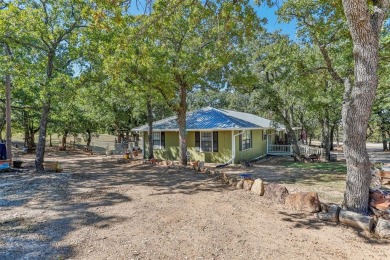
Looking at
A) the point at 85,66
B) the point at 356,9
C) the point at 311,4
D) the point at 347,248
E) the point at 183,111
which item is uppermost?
the point at 311,4

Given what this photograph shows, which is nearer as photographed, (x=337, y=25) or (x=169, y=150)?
(x=337, y=25)

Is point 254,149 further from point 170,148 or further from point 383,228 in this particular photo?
point 383,228

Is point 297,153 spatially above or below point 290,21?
below

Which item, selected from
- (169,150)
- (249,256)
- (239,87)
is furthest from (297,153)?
(249,256)

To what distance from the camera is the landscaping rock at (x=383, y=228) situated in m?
4.76

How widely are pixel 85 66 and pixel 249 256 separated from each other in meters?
11.7

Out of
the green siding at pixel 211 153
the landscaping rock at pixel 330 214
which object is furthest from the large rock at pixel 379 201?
the green siding at pixel 211 153

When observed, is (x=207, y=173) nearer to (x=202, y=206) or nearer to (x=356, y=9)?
(x=202, y=206)

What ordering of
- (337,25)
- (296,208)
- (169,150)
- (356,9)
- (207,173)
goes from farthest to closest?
(169,150) < (207,173) < (337,25) < (296,208) < (356,9)

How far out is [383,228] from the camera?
15.9 feet

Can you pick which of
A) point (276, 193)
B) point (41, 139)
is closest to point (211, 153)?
point (41, 139)

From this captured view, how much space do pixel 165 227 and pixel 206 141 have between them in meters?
12.3

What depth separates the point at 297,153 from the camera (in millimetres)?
18672

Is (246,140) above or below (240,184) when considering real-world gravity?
above
